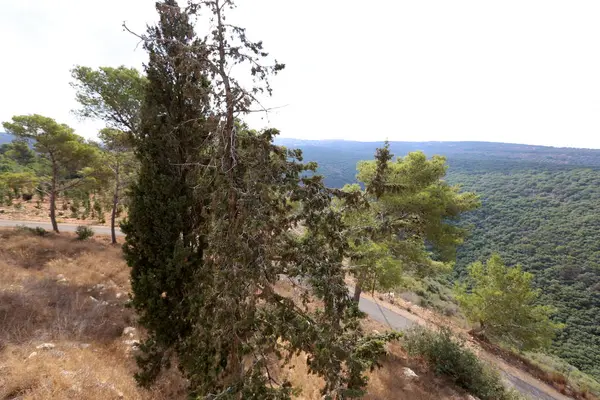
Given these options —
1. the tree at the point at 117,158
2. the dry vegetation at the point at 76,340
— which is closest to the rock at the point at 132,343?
the dry vegetation at the point at 76,340

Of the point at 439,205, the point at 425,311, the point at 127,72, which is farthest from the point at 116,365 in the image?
the point at 425,311

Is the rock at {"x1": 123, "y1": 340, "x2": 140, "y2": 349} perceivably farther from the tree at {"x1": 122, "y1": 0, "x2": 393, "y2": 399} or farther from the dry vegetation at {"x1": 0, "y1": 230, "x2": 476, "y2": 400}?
the tree at {"x1": 122, "y1": 0, "x2": 393, "y2": 399}

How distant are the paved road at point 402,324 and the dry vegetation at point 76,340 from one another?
191cm

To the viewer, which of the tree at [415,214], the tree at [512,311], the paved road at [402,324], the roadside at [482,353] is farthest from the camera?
the tree at [512,311]

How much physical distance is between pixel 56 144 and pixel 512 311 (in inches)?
1034

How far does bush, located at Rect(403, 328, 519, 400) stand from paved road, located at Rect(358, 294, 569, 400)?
2327mm

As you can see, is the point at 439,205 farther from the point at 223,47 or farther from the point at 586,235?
the point at 586,235

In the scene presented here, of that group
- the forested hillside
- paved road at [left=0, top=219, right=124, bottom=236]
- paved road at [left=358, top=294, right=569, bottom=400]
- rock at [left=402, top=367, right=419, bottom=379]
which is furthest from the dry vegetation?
the forested hillside

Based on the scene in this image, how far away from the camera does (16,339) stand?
23.4 ft

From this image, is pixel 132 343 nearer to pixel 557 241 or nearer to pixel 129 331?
pixel 129 331

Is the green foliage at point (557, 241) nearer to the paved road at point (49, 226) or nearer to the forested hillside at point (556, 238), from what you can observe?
the forested hillside at point (556, 238)

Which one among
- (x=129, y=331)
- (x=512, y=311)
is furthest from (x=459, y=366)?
(x=129, y=331)

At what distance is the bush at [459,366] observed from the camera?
10.0 m

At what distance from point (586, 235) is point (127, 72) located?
2861 inches
